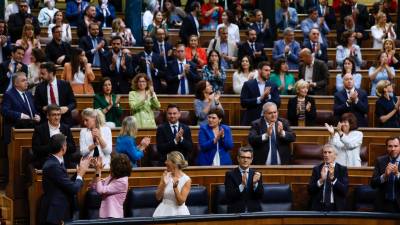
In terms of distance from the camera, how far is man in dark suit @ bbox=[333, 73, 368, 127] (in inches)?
559

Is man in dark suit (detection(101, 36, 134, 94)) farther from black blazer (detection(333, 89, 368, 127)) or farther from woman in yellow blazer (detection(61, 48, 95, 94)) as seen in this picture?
black blazer (detection(333, 89, 368, 127))

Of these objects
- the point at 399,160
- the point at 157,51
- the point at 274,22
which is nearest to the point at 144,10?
the point at 274,22

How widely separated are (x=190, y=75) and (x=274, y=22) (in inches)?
155

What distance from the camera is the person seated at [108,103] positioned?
1361cm

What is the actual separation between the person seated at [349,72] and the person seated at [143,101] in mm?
2623

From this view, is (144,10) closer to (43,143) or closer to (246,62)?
(246,62)

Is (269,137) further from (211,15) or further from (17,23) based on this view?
(211,15)

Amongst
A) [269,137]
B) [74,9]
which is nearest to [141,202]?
[269,137]

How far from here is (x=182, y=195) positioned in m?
11.0

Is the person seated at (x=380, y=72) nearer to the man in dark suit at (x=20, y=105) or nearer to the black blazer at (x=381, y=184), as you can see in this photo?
the black blazer at (x=381, y=184)

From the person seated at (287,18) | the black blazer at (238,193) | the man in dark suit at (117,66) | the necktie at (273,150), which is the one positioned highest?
the person seated at (287,18)

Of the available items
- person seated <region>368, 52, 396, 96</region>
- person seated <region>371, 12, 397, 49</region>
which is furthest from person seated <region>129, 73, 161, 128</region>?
person seated <region>371, 12, 397, 49</region>

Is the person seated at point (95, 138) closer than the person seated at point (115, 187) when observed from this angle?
No

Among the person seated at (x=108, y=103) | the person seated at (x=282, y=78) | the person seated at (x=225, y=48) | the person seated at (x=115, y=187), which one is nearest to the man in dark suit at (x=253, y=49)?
the person seated at (x=225, y=48)
